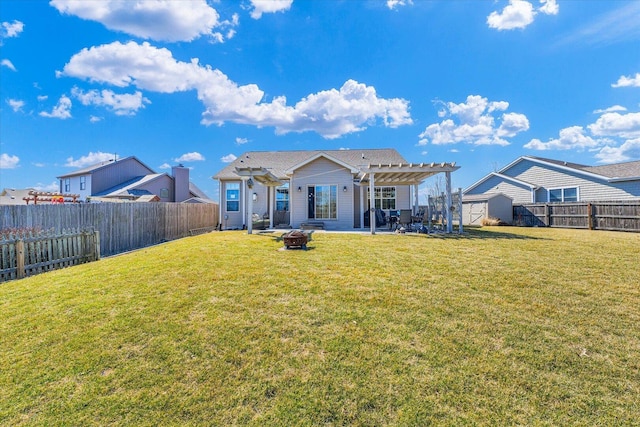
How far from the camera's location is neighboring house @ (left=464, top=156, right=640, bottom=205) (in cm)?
1697

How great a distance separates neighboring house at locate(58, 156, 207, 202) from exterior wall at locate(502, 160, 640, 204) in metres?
32.5

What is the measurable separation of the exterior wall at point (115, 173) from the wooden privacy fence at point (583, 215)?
38.3m

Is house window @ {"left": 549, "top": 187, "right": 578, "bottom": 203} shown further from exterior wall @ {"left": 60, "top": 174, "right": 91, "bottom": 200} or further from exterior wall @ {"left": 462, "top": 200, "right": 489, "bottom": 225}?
exterior wall @ {"left": 60, "top": 174, "right": 91, "bottom": 200}

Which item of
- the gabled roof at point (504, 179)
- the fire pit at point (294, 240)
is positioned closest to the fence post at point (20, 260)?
the fire pit at point (294, 240)

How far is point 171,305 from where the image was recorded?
428 cm

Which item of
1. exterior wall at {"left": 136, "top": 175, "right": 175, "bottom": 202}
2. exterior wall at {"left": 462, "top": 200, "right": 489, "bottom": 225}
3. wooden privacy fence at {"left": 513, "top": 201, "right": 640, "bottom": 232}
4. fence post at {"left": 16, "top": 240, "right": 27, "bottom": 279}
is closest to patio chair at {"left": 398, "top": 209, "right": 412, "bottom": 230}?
exterior wall at {"left": 462, "top": 200, "right": 489, "bottom": 225}

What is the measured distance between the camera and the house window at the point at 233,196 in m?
17.4

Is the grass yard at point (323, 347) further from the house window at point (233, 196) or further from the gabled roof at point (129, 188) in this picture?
the gabled roof at point (129, 188)

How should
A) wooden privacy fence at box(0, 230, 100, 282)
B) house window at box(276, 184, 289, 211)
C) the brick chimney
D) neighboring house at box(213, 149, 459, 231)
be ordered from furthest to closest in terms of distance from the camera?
the brick chimney, house window at box(276, 184, 289, 211), neighboring house at box(213, 149, 459, 231), wooden privacy fence at box(0, 230, 100, 282)

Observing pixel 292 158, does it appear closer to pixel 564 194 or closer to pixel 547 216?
pixel 547 216

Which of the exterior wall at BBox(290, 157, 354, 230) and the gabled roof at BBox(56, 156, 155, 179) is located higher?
the gabled roof at BBox(56, 156, 155, 179)

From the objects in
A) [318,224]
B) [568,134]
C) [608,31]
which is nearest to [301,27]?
[318,224]

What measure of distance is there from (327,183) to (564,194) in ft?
59.5

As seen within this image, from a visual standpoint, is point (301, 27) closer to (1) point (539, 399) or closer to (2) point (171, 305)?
(2) point (171, 305)
